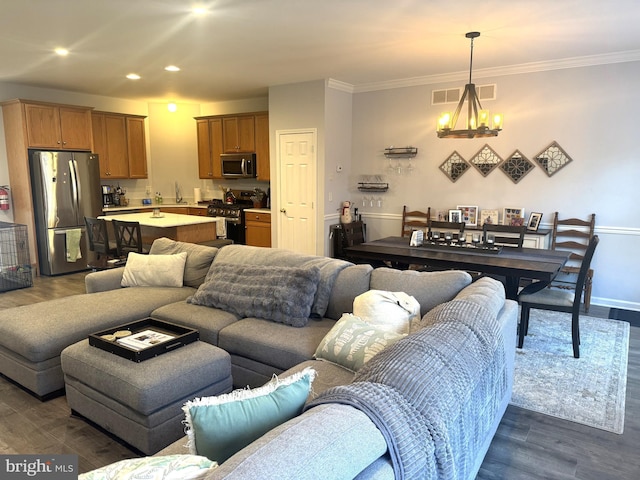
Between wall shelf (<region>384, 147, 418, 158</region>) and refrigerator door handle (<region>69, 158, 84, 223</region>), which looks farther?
refrigerator door handle (<region>69, 158, 84, 223</region>)

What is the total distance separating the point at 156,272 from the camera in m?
3.83

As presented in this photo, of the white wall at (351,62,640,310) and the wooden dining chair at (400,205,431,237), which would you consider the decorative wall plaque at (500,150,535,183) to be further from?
the wooden dining chair at (400,205,431,237)

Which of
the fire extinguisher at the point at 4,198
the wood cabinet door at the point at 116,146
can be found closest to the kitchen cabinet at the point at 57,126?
the wood cabinet door at the point at 116,146

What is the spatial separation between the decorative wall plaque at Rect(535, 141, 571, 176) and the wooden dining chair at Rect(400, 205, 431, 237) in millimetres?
1478

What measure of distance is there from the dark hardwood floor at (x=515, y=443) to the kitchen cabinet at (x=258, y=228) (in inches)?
171

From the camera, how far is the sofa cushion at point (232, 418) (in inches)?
47.7

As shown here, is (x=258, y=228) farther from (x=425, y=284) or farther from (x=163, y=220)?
(x=425, y=284)

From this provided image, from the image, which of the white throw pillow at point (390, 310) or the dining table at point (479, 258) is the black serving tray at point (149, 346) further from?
the dining table at point (479, 258)

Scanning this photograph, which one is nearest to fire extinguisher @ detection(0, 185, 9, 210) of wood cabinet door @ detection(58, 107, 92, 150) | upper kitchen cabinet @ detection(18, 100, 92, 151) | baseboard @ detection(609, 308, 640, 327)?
upper kitchen cabinet @ detection(18, 100, 92, 151)

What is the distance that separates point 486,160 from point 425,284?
3.32 m

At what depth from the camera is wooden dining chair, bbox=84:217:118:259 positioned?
5070mm

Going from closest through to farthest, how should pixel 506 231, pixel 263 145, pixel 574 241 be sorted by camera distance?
pixel 506 231
pixel 574 241
pixel 263 145

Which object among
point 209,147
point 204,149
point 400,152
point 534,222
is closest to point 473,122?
point 534,222

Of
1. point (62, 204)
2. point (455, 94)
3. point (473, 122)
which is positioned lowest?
point (62, 204)
